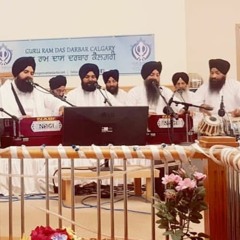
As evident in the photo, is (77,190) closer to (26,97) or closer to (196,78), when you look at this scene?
(26,97)

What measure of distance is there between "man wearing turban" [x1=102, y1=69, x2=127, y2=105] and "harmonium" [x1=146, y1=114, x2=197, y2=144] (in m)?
1.66

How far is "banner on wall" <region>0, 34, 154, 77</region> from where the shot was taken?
23.6 ft

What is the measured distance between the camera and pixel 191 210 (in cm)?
206

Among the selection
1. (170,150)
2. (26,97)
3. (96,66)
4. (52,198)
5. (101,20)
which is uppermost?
(101,20)

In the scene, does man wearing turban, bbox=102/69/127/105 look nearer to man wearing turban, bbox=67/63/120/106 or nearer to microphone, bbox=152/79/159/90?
man wearing turban, bbox=67/63/120/106

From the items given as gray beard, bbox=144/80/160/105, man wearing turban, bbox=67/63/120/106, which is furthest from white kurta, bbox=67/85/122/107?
gray beard, bbox=144/80/160/105

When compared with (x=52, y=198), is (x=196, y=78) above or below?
above

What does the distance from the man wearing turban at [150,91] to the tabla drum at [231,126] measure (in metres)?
0.92

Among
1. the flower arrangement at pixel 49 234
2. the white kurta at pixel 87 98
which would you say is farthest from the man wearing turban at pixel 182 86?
the flower arrangement at pixel 49 234

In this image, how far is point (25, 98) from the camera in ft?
20.8

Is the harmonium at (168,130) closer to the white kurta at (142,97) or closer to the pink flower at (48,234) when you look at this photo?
the white kurta at (142,97)

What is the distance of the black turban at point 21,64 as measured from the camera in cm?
657

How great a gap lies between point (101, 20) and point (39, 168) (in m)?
2.75

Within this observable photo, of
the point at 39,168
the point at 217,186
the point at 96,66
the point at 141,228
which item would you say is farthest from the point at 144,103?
the point at 217,186
